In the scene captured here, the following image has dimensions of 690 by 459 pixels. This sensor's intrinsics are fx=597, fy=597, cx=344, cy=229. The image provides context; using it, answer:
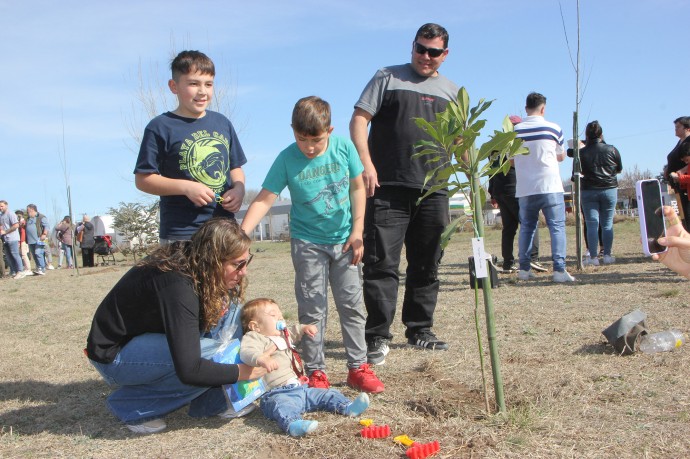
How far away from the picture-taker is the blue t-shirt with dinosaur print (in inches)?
134

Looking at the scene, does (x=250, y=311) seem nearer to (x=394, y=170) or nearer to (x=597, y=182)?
(x=394, y=170)

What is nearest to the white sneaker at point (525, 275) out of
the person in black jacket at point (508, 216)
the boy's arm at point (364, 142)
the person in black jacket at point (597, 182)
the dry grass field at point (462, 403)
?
the person in black jacket at point (508, 216)

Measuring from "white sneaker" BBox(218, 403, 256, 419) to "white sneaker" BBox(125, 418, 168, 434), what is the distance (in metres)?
0.29

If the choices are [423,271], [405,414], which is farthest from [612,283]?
[405,414]

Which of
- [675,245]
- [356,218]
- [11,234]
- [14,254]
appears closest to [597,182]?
[675,245]

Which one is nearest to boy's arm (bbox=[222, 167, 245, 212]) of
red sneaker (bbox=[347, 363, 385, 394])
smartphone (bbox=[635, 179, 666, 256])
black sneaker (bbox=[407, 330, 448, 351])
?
red sneaker (bbox=[347, 363, 385, 394])

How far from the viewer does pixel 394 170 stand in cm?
402

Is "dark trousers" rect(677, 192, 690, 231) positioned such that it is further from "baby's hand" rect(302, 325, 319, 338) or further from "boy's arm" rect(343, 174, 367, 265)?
"baby's hand" rect(302, 325, 319, 338)

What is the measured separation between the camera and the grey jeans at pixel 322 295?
3.39 metres

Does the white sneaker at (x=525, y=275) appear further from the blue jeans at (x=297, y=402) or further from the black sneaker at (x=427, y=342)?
the blue jeans at (x=297, y=402)

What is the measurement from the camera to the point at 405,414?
287 cm

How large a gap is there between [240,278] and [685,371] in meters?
2.45

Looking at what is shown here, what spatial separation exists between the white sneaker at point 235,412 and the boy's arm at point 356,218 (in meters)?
1.00

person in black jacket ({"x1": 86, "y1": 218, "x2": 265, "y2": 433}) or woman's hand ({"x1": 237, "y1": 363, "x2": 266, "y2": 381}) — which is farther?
woman's hand ({"x1": 237, "y1": 363, "x2": 266, "y2": 381})
